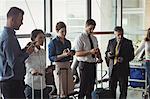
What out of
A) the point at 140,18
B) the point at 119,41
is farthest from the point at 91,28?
the point at 140,18

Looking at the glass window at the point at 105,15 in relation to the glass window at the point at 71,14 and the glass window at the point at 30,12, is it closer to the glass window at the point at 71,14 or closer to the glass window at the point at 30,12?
the glass window at the point at 71,14

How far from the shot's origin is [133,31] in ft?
22.1

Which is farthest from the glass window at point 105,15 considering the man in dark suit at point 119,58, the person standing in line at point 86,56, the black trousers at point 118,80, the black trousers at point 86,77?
the black trousers at point 86,77

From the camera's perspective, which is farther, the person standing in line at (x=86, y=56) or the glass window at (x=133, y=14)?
the glass window at (x=133, y=14)

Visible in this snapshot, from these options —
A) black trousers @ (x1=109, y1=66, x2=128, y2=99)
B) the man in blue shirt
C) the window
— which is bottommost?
black trousers @ (x1=109, y1=66, x2=128, y2=99)

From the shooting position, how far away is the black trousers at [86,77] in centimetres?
459

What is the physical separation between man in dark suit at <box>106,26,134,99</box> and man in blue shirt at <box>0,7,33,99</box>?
2273mm

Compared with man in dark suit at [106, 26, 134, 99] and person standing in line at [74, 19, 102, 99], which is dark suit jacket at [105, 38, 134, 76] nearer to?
man in dark suit at [106, 26, 134, 99]

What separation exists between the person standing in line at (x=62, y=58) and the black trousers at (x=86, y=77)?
0.15 m

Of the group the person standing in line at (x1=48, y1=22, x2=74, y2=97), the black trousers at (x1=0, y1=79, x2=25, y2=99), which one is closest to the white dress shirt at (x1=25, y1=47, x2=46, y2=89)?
the person standing in line at (x1=48, y1=22, x2=74, y2=97)

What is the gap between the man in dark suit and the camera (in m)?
4.93

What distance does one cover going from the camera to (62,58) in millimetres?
4367

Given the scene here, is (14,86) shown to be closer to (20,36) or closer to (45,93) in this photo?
(45,93)

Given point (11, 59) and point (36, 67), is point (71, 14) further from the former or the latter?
point (11, 59)
